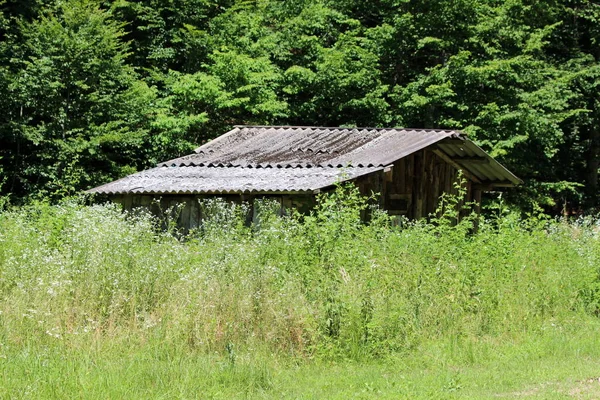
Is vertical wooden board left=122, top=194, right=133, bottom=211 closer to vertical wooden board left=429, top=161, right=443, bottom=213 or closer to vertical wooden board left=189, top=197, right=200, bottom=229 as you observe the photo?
vertical wooden board left=189, top=197, right=200, bottom=229

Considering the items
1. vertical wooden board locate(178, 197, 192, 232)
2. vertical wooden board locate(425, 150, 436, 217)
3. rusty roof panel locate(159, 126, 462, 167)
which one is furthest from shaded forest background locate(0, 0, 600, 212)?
vertical wooden board locate(425, 150, 436, 217)

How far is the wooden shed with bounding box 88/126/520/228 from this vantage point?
18.1 metres

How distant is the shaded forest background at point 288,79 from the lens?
26781 millimetres

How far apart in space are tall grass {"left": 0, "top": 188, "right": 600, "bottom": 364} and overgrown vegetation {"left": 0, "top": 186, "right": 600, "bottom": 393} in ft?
0.06

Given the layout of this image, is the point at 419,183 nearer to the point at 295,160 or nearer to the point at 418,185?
the point at 418,185

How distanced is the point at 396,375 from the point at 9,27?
74.7ft

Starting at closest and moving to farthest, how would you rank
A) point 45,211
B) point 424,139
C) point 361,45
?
point 45,211
point 424,139
point 361,45

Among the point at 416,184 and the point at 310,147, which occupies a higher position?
the point at 310,147

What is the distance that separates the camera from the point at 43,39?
2677cm

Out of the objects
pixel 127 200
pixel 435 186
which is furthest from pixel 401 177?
pixel 127 200

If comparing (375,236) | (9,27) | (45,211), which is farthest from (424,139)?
(9,27)

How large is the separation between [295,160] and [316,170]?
146cm

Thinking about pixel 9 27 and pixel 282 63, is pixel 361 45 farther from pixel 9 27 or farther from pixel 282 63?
pixel 9 27

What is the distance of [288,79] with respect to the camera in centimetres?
3044
